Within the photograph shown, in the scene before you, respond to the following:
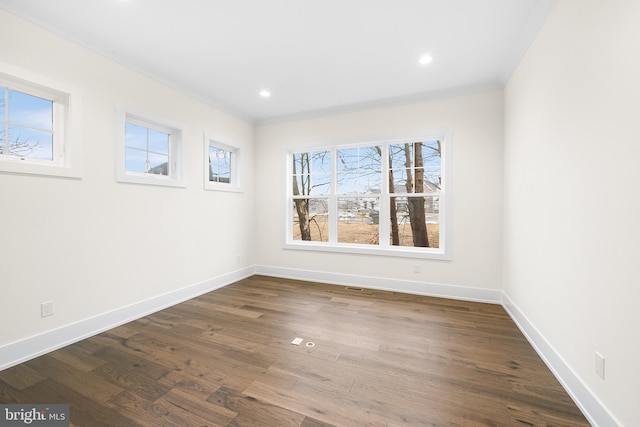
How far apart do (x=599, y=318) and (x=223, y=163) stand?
436cm

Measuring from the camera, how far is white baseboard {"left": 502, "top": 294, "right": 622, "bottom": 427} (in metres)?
1.37

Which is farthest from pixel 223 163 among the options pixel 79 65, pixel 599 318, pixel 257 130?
pixel 599 318

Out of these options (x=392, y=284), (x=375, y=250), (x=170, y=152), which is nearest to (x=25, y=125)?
(x=170, y=152)

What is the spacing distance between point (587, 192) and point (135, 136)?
13.1ft

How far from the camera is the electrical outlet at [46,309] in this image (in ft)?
6.98

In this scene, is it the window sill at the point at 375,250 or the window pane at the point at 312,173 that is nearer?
the window sill at the point at 375,250

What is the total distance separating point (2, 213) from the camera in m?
1.92

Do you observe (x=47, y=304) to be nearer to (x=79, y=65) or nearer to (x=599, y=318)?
(x=79, y=65)

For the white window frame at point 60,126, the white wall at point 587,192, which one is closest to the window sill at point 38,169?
the white window frame at point 60,126

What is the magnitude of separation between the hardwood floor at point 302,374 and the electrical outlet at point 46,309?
34 centimetres

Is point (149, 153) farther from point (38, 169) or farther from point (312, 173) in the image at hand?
point (312, 173)

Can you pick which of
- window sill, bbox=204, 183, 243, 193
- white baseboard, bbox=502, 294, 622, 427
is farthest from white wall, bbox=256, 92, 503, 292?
window sill, bbox=204, 183, 243, 193

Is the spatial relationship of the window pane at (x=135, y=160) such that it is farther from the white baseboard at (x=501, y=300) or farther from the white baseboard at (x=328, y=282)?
the white baseboard at (x=501, y=300)

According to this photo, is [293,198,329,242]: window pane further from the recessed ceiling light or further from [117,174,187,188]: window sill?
the recessed ceiling light
